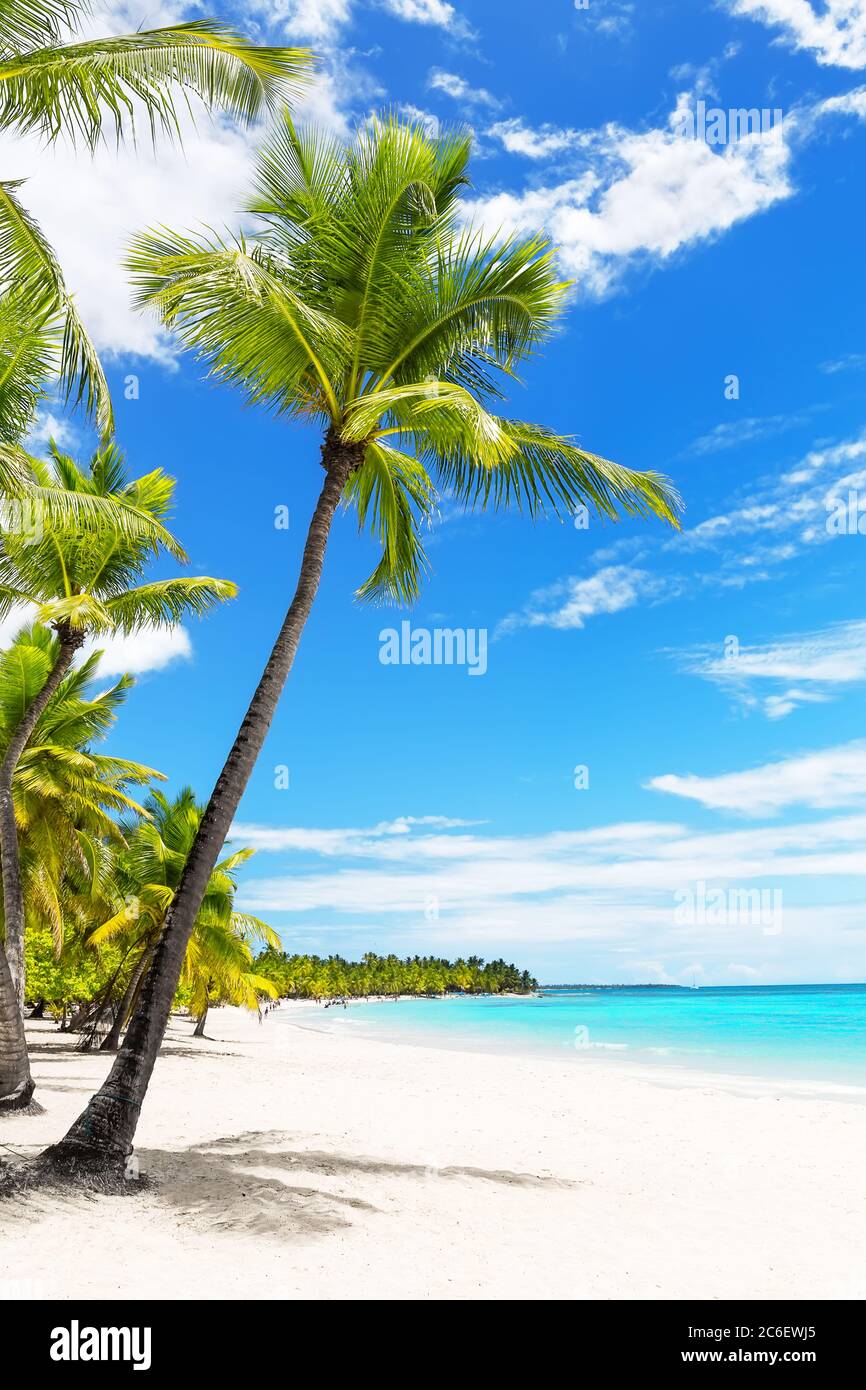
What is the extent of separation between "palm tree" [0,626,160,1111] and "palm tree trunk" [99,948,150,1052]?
2.01m

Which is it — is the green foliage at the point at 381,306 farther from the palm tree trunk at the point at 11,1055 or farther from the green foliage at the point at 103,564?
the palm tree trunk at the point at 11,1055

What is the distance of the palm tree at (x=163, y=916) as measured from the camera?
745 inches

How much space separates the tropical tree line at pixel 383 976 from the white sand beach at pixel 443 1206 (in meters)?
61.0

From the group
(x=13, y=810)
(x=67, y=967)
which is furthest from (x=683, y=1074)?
(x=13, y=810)

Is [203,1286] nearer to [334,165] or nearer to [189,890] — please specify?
[189,890]

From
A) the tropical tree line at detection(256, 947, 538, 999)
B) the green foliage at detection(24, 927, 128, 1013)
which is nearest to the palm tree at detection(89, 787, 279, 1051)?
the green foliage at detection(24, 927, 128, 1013)

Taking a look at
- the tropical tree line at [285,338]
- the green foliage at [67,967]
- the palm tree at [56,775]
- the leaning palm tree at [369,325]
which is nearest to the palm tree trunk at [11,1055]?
the tropical tree line at [285,338]

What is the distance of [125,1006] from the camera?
20500mm

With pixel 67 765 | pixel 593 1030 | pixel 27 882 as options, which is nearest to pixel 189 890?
pixel 67 765

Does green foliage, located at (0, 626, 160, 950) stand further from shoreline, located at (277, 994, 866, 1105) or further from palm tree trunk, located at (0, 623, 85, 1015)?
shoreline, located at (277, 994, 866, 1105)

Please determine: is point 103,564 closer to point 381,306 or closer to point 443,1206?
point 381,306
